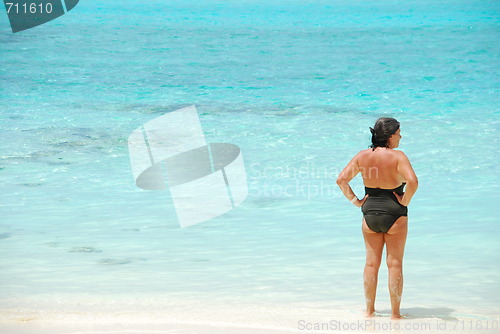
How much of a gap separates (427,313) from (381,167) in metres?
1.12

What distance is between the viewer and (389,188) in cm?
420

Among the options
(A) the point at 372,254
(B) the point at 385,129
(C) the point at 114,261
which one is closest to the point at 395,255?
(A) the point at 372,254

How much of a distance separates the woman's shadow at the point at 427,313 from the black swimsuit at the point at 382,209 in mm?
631

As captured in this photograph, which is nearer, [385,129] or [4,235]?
[385,129]

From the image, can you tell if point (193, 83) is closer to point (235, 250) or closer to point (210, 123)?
point (210, 123)

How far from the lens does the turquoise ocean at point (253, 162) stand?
5.57 metres

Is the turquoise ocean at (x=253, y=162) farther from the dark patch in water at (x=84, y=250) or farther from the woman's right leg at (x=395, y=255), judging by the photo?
the woman's right leg at (x=395, y=255)

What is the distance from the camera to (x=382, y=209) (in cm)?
420

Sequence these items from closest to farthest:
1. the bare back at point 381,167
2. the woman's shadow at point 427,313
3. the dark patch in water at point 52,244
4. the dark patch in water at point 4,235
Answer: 1. the bare back at point 381,167
2. the woman's shadow at point 427,313
3. the dark patch in water at point 52,244
4. the dark patch in water at point 4,235

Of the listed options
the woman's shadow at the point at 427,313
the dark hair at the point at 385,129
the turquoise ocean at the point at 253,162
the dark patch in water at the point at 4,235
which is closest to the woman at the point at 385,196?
the dark hair at the point at 385,129

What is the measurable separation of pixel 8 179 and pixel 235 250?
4.39m

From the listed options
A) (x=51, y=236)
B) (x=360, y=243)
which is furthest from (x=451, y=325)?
(x=51, y=236)

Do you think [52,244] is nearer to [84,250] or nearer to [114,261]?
[84,250]

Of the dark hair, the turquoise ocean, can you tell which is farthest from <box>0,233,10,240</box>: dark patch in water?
the dark hair
